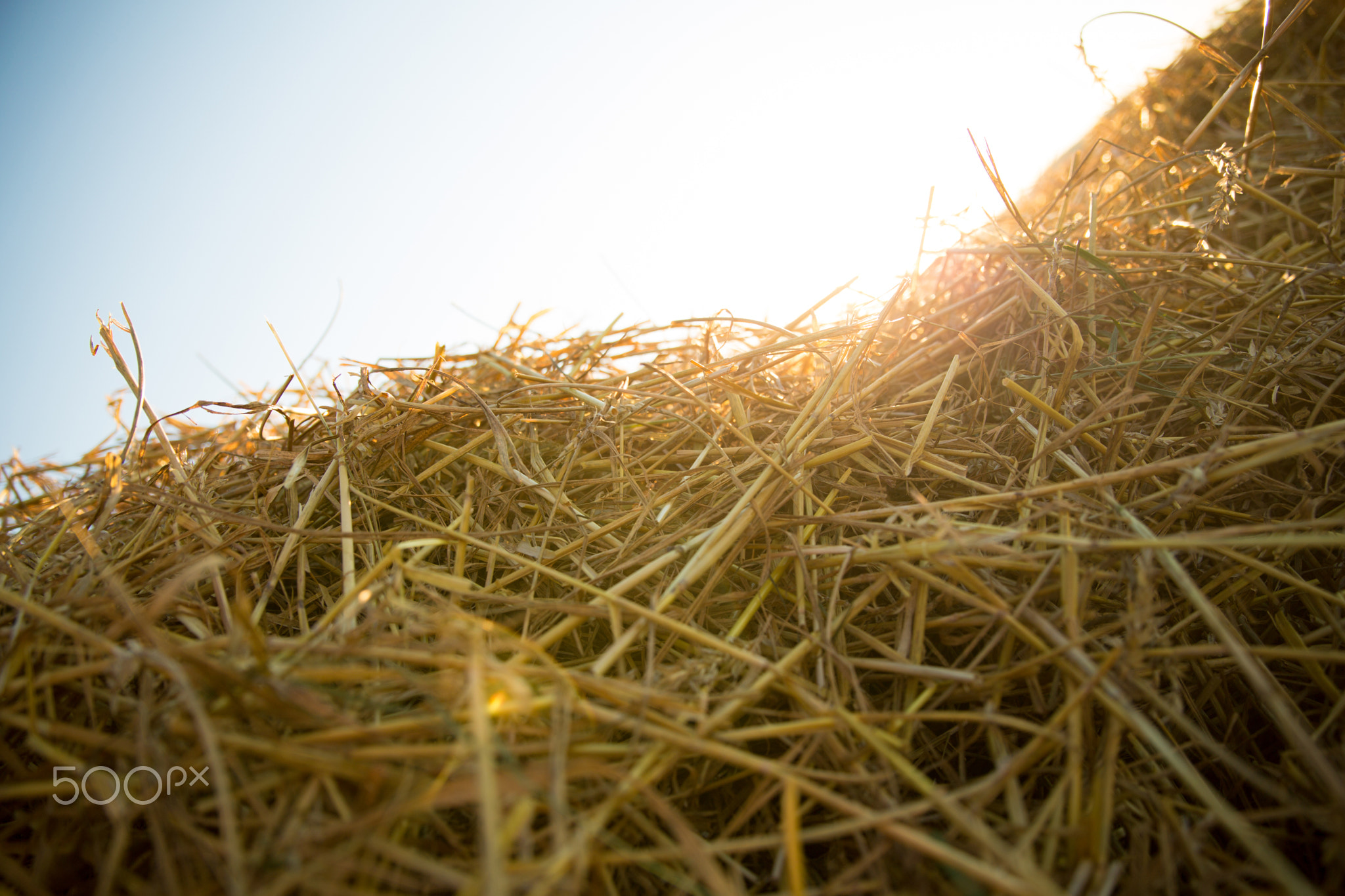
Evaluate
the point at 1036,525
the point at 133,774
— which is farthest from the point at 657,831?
the point at 1036,525

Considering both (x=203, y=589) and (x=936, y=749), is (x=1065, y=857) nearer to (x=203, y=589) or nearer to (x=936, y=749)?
(x=936, y=749)

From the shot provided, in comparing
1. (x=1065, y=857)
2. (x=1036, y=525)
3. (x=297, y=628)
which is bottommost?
(x=1065, y=857)

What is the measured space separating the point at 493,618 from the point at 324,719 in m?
0.28

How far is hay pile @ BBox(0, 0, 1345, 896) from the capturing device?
501 mm

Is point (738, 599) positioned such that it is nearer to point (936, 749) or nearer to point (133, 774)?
point (936, 749)

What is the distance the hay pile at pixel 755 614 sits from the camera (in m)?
0.50

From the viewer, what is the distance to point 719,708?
597 mm

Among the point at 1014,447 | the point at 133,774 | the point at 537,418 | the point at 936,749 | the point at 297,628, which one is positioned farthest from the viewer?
the point at 537,418

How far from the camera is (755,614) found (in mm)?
765

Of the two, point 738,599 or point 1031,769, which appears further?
point 738,599

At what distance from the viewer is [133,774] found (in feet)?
1.68

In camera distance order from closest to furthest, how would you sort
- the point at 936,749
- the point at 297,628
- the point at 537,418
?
the point at 936,749, the point at 297,628, the point at 537,418

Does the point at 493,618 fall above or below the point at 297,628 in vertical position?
below

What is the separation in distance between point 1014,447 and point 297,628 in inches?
40.2
